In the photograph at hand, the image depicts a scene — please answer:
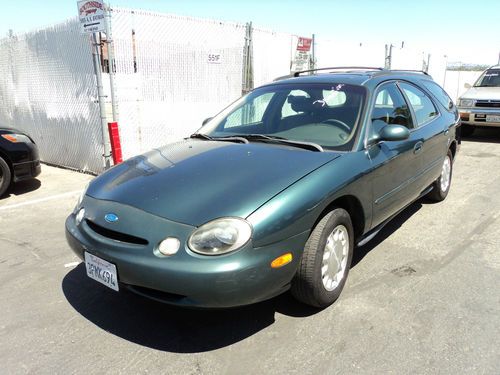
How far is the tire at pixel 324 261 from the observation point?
272cm

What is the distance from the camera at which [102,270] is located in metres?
2.67

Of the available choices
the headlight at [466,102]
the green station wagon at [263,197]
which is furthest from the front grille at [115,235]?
the headlight at [466,102]

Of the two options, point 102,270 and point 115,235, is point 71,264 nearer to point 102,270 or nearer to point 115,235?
point 102,270

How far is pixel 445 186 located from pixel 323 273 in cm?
335

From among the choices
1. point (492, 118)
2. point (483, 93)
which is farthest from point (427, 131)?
point (483, 93)

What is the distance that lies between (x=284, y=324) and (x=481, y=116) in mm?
9285

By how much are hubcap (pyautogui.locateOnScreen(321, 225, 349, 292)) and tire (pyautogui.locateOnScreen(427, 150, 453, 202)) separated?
2.65 metres

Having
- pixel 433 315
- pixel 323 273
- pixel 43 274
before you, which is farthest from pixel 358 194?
pixel 43 274

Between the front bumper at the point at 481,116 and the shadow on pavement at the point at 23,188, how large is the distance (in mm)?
9323

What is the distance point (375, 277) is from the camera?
352 cm

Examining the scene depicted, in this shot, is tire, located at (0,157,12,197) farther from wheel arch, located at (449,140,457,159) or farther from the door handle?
wheel arch, located at (449,140,457,159)

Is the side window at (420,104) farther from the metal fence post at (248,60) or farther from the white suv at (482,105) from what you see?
the white suv at (482,105)

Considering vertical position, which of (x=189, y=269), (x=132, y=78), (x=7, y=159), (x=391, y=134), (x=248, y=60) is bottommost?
(x=7, y=159)

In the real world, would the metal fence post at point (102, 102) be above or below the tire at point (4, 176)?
above
